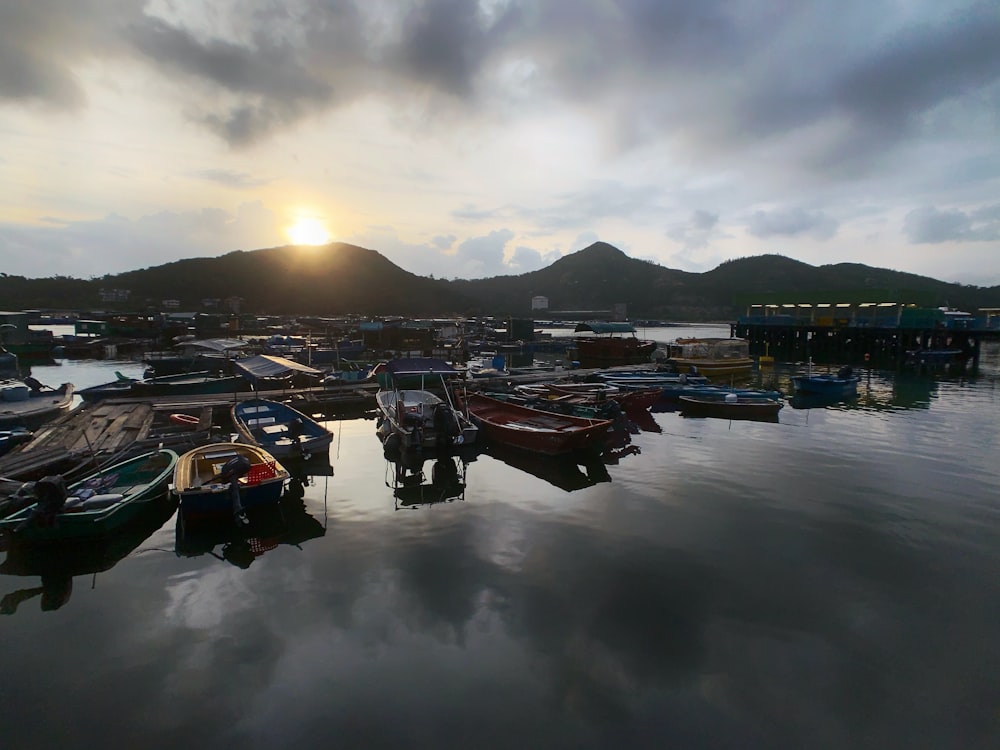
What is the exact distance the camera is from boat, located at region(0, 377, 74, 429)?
851 inches

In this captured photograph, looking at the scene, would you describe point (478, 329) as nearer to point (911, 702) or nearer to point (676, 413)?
point (676, 413)

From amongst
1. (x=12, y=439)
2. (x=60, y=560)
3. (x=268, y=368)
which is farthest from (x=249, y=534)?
(x=12, y=439)

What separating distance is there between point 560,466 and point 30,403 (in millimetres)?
25455

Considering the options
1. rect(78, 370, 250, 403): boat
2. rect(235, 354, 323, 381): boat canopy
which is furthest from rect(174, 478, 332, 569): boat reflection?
rect(78, 370, 250, 403): boat

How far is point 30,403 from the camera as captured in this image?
79.3 ft

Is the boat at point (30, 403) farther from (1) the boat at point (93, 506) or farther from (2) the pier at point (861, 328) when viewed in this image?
(2) the pier at point (861, 328)

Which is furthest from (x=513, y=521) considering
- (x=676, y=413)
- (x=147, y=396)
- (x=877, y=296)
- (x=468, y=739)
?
(x=877, y=296)

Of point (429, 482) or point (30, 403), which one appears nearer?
point (429, 482)

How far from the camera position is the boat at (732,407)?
93.6ft

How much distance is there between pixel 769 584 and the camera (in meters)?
10.9

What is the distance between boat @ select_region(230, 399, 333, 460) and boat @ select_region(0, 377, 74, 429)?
8.86 metres

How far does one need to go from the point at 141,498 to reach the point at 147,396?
1882 cm

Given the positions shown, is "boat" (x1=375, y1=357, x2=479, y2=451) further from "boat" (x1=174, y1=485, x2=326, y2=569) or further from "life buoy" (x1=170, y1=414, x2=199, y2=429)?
"life buoy" (x1=170, y1=414, x2=199, y2=429)

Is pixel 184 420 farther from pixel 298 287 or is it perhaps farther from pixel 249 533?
pixel 298 287
